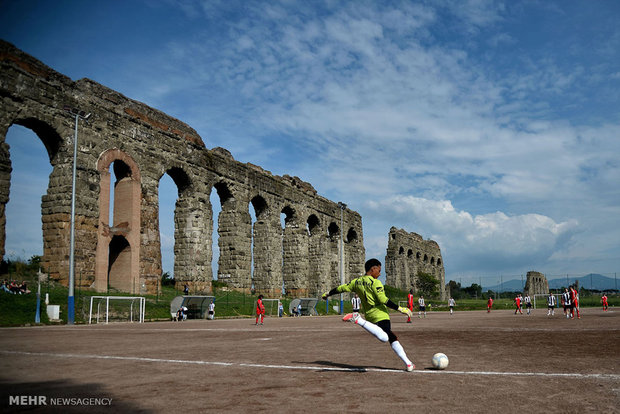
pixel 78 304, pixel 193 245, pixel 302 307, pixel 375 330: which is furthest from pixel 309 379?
pixel 302 307

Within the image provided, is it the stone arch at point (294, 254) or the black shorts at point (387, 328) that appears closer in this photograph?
the black shorts at point (387, 328)

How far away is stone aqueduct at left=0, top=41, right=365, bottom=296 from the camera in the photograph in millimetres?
23391

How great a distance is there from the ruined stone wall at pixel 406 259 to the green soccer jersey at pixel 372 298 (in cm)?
5808

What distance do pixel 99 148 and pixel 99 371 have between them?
21520 mm

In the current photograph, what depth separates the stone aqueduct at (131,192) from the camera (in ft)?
76.7

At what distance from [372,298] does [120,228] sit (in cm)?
2250

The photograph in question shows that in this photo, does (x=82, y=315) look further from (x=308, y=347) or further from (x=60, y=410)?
Answer: (x=60, y=410)

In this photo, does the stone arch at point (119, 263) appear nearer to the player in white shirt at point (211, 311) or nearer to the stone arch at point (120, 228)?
the stone arch at point (120, 228)

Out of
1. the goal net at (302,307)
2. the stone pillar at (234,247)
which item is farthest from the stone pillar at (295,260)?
the goal net at (302,307)

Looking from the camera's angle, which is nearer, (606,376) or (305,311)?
(606,376)

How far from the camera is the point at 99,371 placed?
21.4 ft

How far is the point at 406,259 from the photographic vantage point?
67.7 m

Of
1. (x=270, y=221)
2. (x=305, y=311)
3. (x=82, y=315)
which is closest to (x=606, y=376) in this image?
(x=82, y=315)

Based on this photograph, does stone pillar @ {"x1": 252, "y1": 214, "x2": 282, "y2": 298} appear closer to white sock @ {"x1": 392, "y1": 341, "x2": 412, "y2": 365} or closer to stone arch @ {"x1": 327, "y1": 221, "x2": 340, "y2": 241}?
stone arch @ {"x1": 327, "y1": 221, "x2": 340, "y2": 241}
